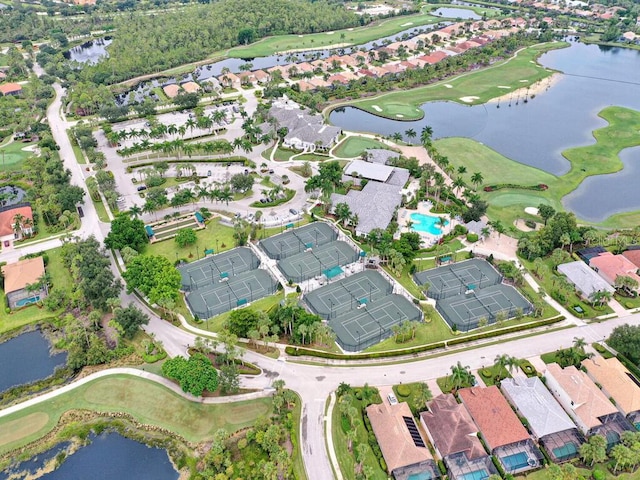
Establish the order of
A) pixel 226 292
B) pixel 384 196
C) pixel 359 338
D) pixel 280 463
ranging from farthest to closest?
pixel 384 196, pixel 226 292, pixel 359 338, pixel 280 463

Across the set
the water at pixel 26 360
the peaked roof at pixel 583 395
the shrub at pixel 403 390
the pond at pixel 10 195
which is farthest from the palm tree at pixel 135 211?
the peaked roof at pixel 583 395

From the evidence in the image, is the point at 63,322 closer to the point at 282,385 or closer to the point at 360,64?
the point at 282,385

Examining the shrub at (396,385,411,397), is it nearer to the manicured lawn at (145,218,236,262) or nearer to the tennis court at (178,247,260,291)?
the tennis court at (178,247,260,291)

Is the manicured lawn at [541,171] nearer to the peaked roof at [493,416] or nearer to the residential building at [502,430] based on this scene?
the peaked roof at [493,416]

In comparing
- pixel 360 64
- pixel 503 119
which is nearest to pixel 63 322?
pixel 503 119

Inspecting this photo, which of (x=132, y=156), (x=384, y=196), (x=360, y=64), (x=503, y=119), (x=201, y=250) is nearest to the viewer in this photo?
(x=201, y=250)

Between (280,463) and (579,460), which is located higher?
(280,463)
